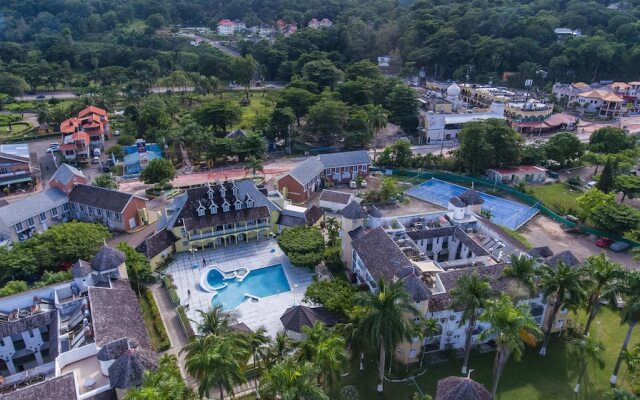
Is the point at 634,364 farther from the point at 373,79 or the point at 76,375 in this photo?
the point at 373,79

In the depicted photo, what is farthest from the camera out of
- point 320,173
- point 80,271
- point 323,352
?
point 320,173

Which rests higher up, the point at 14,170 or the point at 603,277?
the point at 603,277

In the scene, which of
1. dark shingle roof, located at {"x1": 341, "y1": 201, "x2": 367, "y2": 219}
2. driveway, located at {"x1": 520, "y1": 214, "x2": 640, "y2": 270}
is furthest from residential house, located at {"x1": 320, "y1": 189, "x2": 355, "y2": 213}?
driveway, located at {"x1": 520, "y1": 214, "x2": 640, "y2": 270}

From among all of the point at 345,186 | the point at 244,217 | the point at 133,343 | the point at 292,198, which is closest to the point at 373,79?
the point at 345,186

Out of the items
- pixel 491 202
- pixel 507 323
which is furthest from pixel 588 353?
pixel 491 202

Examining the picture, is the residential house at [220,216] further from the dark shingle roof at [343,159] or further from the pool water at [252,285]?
the dark shingle roof at [343,159]

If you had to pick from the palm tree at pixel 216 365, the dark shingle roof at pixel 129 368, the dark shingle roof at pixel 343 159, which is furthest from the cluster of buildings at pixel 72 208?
the palm tree at pixel 216 365

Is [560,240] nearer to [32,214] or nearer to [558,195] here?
[558,195]
